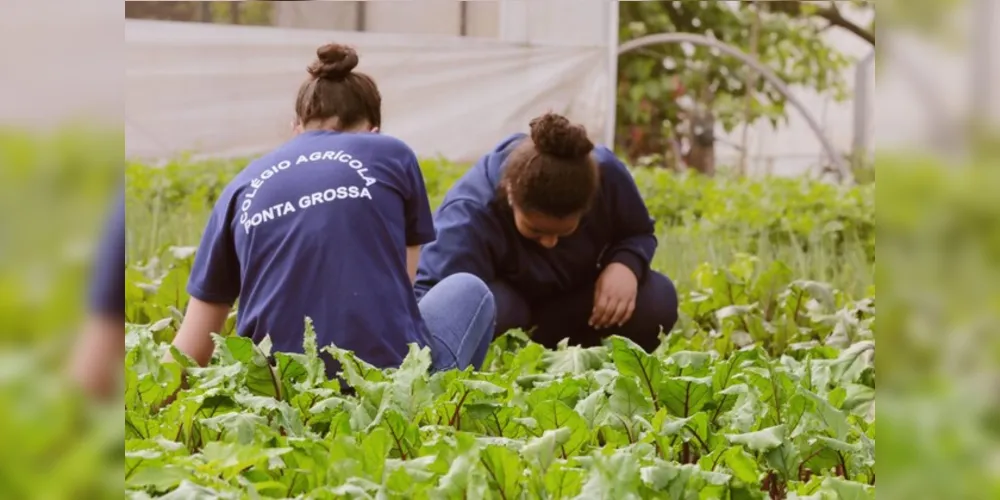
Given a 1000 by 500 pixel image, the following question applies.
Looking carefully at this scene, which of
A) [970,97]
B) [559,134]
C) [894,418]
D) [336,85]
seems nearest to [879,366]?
[894,418]

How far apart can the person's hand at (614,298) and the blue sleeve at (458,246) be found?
0.33 m

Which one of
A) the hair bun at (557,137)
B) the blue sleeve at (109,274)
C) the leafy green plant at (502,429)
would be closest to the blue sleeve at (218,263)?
the leafy green plant at (502,429)

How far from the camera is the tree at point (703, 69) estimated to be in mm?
13320

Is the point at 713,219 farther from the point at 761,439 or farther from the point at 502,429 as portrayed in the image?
the point at 761,439

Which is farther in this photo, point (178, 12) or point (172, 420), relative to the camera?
point (178, 12)

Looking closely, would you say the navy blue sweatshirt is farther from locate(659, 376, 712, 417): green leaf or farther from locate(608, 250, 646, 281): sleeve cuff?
locate(659, 376, 712, 417): green leaf

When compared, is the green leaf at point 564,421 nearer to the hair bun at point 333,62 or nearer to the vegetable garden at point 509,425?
the vegetable garden at point 509,425

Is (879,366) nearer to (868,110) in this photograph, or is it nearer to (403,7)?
(403,7)

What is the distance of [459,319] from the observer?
265 cm

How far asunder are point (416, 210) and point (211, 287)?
1.37ft

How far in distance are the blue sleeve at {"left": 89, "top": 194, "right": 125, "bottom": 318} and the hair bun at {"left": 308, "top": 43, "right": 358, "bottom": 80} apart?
79.0 inches

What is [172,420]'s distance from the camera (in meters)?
1.60

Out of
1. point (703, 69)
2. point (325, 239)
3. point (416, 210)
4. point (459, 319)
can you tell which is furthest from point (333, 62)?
point (703, 69)

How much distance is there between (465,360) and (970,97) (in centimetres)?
224
